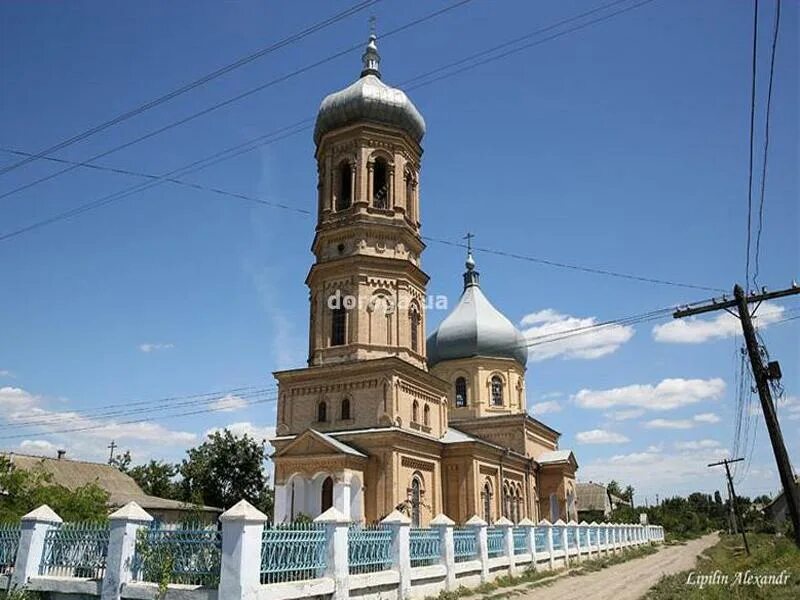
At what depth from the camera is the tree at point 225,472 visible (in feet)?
126

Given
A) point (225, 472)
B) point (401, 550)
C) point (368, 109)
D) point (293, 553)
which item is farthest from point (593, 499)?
point (293, 553)

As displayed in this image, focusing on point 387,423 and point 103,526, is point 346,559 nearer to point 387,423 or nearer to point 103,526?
point 103,526

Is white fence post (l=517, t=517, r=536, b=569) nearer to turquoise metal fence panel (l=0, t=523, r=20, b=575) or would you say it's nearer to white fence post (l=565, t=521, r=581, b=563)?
white fence post (l=565, t=521, r=581, b=563)

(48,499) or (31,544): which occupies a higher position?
(48,499)

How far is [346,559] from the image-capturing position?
34.0ft

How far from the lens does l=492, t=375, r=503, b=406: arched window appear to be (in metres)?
36.8

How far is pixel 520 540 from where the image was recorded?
18.2m

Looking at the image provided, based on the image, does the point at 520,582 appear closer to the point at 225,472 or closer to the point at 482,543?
the point at 482,543

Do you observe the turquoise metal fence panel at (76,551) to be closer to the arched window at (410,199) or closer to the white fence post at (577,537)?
the white fence post at (577,537)

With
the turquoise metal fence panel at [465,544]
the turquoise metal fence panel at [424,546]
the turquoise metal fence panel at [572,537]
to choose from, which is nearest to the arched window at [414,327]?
the turquoise metal fence panel at [572,537]

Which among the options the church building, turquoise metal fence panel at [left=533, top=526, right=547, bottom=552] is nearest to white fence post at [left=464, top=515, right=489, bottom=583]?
turquoise metal fence panel at [left=533, top=526, right=547, bottom=552]

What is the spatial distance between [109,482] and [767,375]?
3410cm

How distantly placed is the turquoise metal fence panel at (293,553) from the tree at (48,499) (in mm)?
9549

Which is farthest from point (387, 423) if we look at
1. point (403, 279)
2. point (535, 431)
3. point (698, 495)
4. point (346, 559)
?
point (698, 495)
